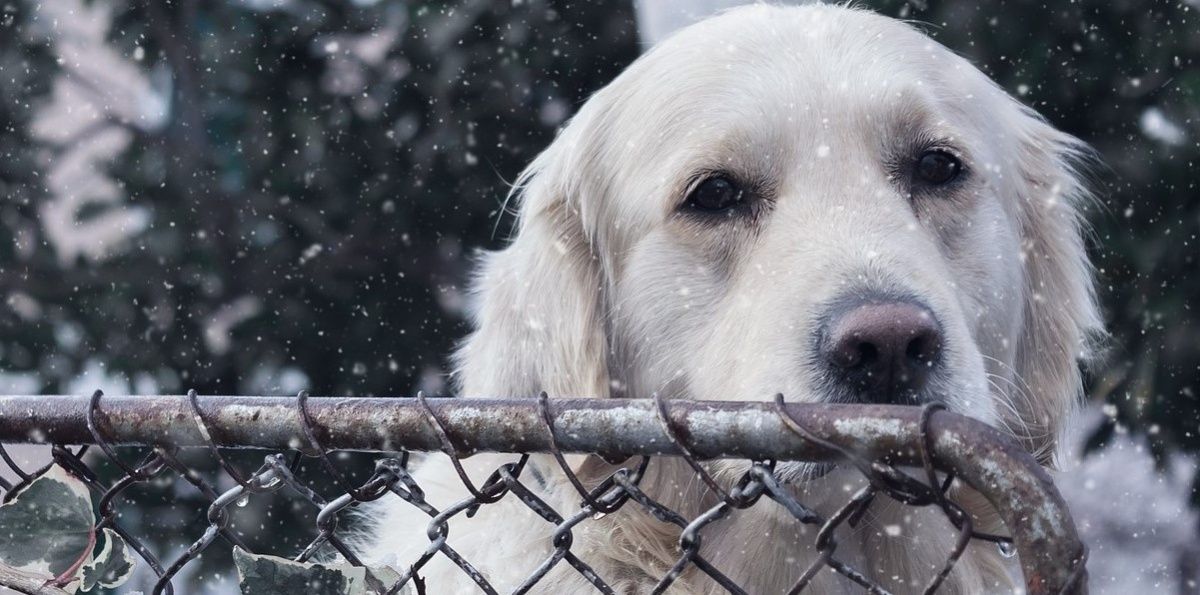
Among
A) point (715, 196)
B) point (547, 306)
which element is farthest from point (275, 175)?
point (715, 196)

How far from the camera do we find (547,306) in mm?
3000

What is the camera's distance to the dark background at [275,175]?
5.10m

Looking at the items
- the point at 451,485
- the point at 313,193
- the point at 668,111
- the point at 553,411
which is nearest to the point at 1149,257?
the point at 668,111

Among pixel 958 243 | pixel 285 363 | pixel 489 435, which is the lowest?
pixel 285 363

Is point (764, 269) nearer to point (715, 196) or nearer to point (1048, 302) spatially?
point (715, 196)

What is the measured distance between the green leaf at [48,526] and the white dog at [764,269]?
3.02ft

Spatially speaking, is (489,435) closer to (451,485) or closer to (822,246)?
(822,246)

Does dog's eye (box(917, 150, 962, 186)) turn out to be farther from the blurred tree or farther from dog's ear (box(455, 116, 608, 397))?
the blurred tree

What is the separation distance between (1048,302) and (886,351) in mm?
1262

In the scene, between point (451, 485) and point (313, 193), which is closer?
point (451, 485)

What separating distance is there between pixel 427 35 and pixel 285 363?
1476 mm

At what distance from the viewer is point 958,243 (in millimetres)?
2746

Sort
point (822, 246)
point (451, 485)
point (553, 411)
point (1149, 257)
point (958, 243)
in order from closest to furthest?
1. point (553, 411)
2. point (822, 246)
3. point (958, 243)
4. point (451, 485)
5. point (1149, 257)

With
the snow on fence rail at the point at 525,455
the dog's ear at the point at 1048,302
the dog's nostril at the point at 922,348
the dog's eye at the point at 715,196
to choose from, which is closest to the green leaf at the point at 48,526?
the snow on fence rail at the point at 525,455
